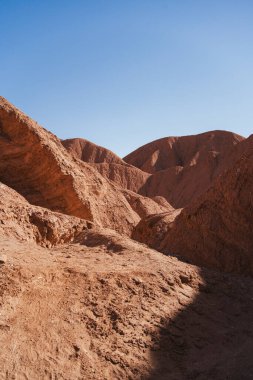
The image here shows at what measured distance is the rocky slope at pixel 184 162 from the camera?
150 ft

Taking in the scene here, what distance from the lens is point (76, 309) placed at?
4.54 metres

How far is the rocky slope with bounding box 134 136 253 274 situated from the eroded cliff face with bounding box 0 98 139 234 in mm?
3945

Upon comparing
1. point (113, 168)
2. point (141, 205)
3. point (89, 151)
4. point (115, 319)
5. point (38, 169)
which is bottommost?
point (115, 319)

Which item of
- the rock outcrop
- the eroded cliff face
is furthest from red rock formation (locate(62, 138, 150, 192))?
the rock outcrop

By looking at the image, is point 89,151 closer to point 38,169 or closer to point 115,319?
point 38,169

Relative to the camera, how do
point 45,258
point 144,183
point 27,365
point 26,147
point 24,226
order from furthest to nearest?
1. point 144,183
2. point 26,147
3. point 24,226
4. point 45,258
5. point 27,365

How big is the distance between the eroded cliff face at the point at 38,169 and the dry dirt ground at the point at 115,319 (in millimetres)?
6463

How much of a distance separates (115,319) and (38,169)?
337 inches

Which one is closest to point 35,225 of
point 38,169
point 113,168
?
point 38,169

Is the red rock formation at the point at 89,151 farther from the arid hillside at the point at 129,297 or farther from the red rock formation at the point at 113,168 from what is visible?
the arid hillside at the point at 129,297

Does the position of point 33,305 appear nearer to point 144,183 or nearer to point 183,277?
point 183,277

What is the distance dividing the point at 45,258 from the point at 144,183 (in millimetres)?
43707

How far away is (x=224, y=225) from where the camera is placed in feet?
28.7

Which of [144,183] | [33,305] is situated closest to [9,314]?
[33,305]
